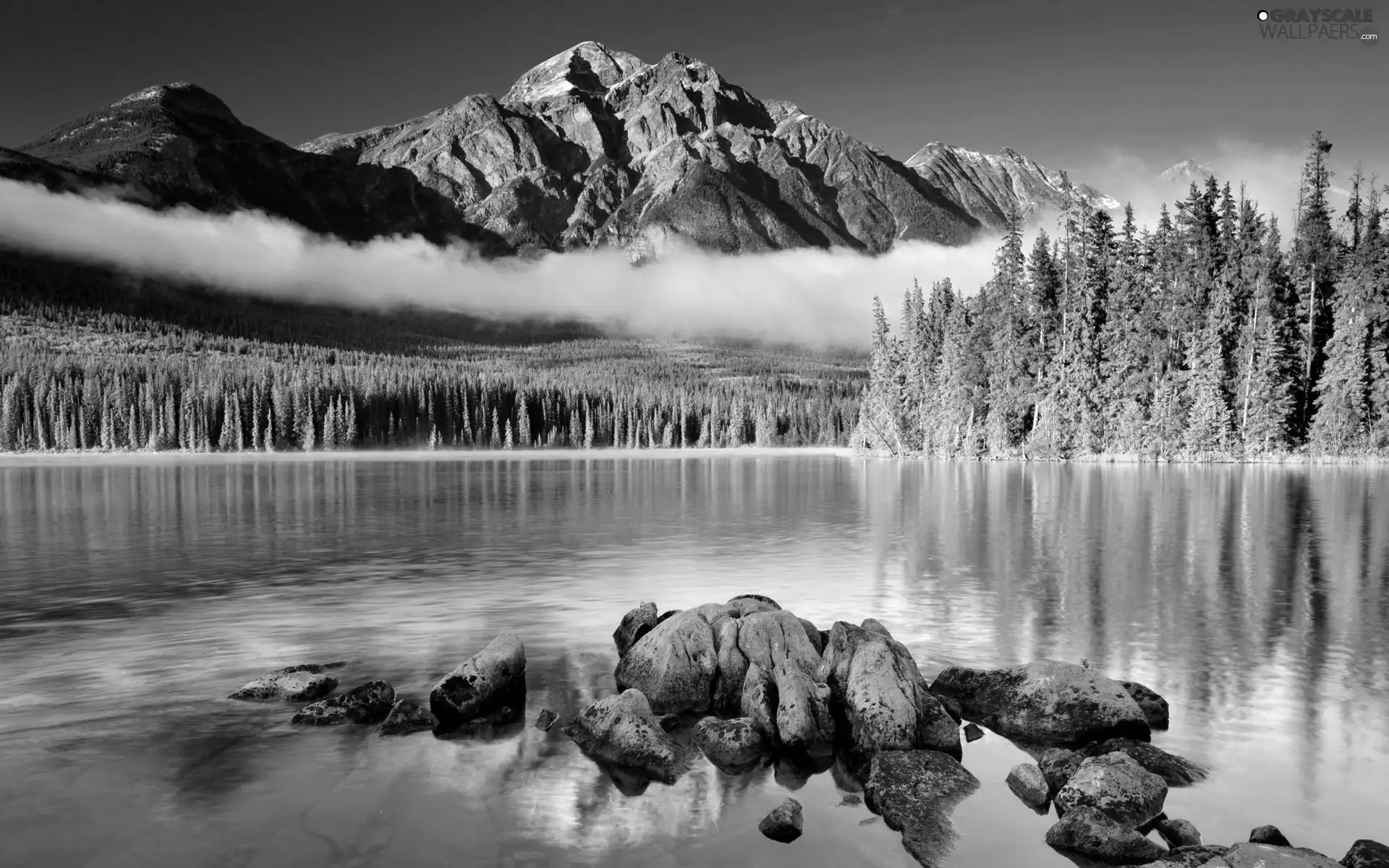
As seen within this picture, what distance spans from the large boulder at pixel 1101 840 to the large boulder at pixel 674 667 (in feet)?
24.4

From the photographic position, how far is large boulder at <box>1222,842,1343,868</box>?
9.40m

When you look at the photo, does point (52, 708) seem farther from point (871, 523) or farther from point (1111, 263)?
point (1111, 263)

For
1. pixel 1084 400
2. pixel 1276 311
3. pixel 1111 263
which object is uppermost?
pixel 1111 263

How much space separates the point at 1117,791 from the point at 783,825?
14.9 ft

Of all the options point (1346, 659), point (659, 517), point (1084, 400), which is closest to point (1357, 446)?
point (1084, 400)

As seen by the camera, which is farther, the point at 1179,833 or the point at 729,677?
the point at 729,677

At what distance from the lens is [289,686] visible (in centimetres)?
1770

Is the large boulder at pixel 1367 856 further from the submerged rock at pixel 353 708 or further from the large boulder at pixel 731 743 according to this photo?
the submerged rock at pixel 353 708

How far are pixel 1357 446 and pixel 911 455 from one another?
6004 centimetres

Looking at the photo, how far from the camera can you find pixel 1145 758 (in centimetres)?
1356

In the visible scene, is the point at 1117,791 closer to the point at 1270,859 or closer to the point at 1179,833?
the point at 1179,833

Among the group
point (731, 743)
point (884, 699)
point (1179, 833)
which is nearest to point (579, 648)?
point (731, 743)

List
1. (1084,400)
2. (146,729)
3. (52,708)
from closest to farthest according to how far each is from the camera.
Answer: (146,729) → (52,708) → (1084,400)

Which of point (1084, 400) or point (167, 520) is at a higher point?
point (1084, 400)
